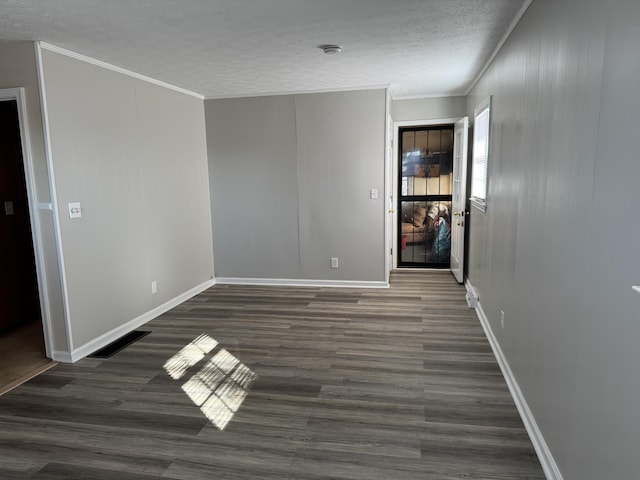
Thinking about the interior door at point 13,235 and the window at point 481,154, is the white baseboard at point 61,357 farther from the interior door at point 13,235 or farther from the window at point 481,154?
the window at point 481,154

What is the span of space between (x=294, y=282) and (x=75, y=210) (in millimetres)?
2917

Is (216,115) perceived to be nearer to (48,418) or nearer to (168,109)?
(168,109)

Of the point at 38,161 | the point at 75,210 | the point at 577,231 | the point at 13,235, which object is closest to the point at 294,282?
the point at 75,210

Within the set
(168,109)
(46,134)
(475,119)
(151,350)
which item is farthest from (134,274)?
(475,119)

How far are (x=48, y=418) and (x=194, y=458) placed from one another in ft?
3.64

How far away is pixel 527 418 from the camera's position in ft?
8.00

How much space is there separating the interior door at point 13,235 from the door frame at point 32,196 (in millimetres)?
1082

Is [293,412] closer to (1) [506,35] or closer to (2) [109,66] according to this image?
(1) [506,35]

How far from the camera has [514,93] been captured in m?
2.98

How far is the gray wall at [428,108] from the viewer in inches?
234

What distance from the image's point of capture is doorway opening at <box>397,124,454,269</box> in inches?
253

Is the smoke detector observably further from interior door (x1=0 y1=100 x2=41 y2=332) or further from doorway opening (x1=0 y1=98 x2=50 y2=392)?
interior door (x1=0 y1=100 x2=41 y2=332)

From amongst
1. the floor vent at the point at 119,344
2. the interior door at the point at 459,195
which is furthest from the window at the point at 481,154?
the floor vent at the point at 119,344

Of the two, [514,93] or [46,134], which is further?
[46,134]
